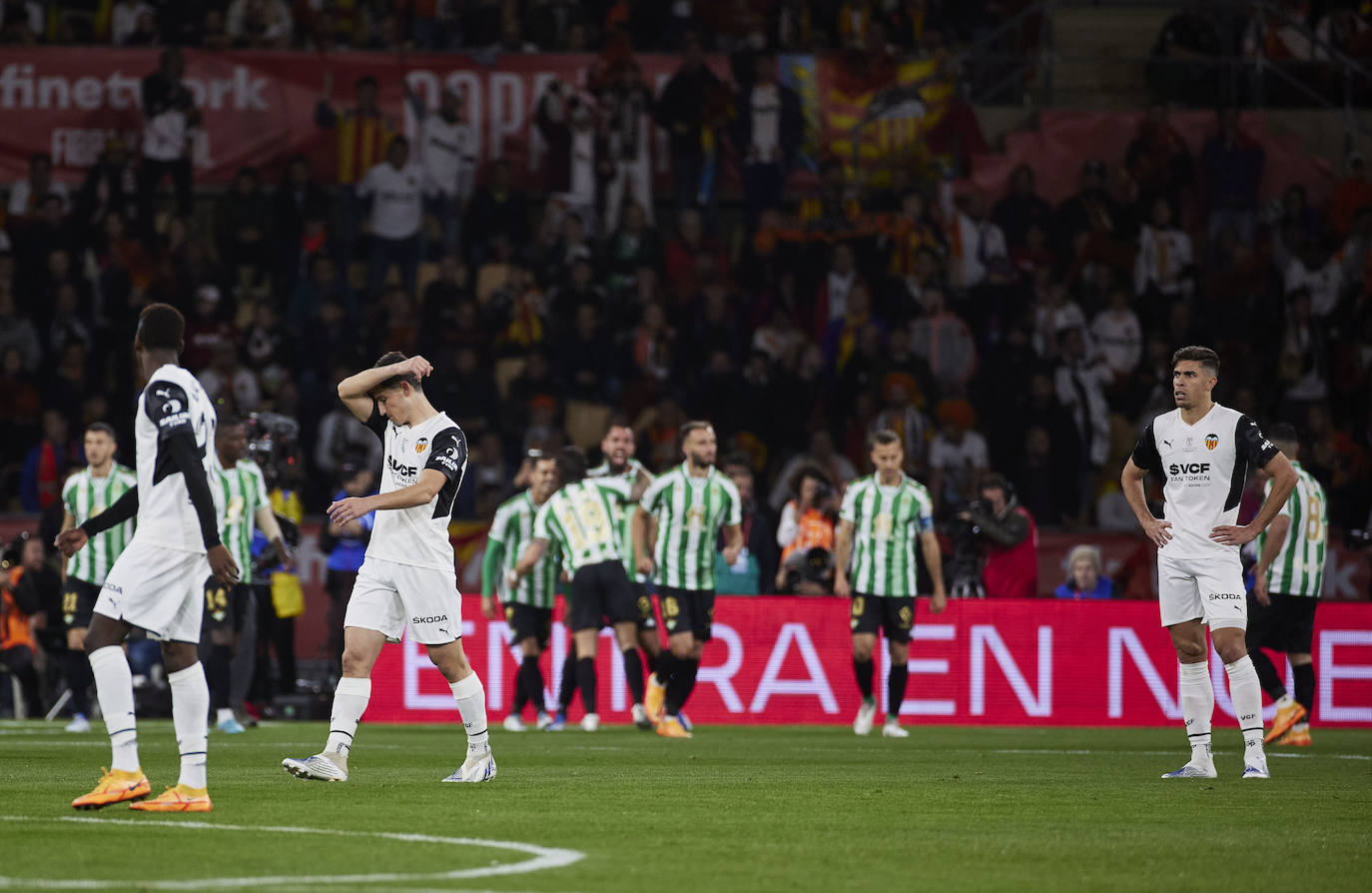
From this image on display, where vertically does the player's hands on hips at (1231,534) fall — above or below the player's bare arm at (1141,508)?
below

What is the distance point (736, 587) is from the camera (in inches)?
803

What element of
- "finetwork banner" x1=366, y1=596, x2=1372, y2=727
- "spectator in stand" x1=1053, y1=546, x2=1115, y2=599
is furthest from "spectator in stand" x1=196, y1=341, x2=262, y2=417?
"spectator in stand" x1=1053, y1=546, x2=1115, y2=599

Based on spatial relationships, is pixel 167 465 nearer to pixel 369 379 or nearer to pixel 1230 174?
pixel 369 379

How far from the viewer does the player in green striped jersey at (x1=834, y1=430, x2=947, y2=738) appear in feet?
57.1

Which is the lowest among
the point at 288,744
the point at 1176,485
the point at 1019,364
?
the point at 288,744

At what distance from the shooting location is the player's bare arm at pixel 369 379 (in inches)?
411

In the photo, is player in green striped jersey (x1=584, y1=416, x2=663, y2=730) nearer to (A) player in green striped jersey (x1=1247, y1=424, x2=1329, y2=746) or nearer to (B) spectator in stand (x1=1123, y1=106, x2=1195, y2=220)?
(A) player in green striped jersey (x1=1247, y1=424, x2=1329, y2=746)

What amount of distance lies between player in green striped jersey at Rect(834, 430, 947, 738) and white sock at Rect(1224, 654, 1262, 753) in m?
5.43

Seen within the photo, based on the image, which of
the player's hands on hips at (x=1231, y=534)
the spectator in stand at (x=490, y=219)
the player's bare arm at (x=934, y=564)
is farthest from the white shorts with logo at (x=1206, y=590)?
the spectator in stand at (x=490, y=219)

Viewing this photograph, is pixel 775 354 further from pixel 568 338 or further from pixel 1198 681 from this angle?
pixel 1198 681

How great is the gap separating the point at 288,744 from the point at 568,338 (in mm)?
8906

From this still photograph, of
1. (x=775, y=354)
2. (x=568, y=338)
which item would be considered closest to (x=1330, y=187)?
(x=775, y=354)

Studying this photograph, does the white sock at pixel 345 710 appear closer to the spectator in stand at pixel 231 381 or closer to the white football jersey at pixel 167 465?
the white football jersey at pixel 167 465

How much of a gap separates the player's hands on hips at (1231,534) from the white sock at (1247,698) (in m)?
0.79
